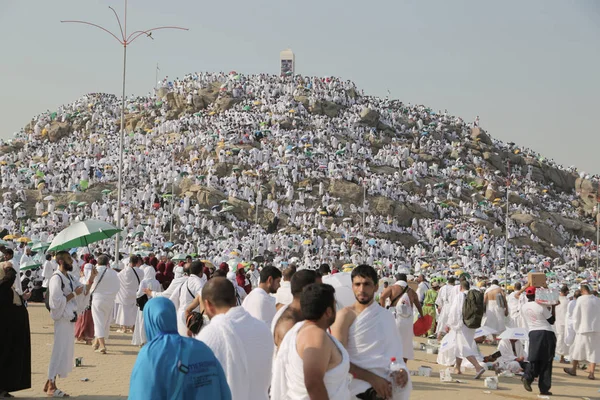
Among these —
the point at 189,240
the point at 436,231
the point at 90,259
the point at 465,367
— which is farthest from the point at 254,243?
the point at 465,367

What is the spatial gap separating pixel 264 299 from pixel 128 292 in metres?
8.16

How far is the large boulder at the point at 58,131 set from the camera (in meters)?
78.9

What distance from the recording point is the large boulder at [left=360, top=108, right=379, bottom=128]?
2906 inches

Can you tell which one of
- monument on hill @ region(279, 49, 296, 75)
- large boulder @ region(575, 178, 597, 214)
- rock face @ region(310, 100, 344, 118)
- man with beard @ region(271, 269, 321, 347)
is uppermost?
monument on hill @ region(279, 49, 296, 75)

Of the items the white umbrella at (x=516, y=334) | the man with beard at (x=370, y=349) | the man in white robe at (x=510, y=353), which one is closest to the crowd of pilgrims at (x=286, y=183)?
the man in white robe at (x=510, y=353)

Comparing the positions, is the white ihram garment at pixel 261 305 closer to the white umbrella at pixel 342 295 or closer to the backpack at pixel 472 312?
the white umbrella at pixel 342 295

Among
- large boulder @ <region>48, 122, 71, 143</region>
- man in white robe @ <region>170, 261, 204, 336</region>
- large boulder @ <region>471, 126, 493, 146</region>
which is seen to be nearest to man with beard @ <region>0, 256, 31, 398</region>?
man in white robe @ <region>170, 261, 204, 336</region>

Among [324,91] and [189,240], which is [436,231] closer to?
[189,240]

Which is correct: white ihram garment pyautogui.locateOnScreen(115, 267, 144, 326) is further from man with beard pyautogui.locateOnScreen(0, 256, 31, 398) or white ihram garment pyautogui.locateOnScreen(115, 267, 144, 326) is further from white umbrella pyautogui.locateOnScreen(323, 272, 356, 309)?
white umbrella pyautogui.locateOnScreen(323, 272, 356, 309)

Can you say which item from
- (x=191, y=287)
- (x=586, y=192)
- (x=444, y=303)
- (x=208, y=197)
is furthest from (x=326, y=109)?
(x=191, y=287)

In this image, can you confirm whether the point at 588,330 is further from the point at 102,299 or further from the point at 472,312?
the point at 102,299

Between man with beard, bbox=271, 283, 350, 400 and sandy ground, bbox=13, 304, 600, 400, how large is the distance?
4.94 m

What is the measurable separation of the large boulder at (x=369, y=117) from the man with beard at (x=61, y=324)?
6554 cm

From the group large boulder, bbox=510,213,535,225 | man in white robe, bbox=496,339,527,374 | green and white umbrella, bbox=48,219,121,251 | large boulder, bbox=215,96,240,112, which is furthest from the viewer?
large boulder, bbox=215,96,240,112
